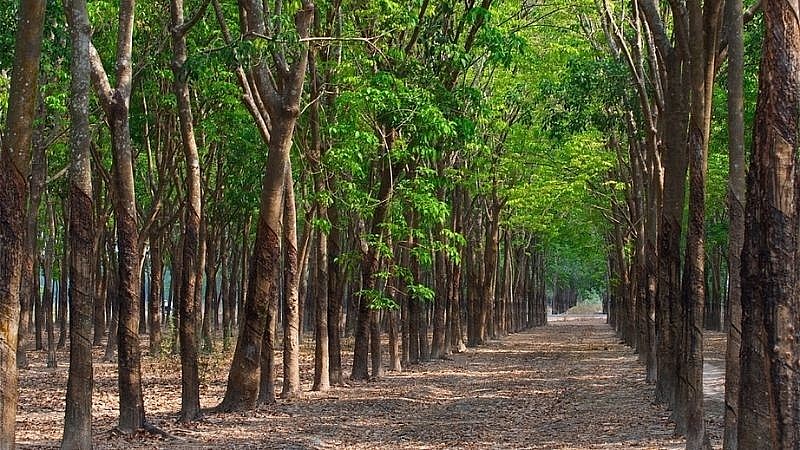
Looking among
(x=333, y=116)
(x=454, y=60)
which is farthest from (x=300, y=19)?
(x=333, y=116)

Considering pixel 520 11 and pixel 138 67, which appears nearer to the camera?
pixel 138 67

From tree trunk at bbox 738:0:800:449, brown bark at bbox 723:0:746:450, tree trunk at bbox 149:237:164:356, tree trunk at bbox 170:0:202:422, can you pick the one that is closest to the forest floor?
tree trunk at bbox 170:0:202:422

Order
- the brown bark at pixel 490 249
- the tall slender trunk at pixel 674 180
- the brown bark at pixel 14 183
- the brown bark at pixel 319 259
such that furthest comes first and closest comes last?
the brown bark at pixel 490 249 < the brown bark at pixel 319 259 < the tall slender trunk at pixel 674 180 < the brown bark at pixel 14 183

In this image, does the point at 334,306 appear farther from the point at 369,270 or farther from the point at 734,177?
the point at 734,177

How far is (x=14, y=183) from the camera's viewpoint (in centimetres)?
926

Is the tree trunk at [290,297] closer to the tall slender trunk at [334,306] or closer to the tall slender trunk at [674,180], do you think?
the tall slender trunk at [334,306]

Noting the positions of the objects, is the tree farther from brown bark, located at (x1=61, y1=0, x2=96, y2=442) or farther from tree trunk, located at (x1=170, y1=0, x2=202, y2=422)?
tree trunk, located at (x1=170, y1=0, x2=202, y2=422)

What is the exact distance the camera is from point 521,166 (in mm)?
35125

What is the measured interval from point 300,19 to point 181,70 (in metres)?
3.07

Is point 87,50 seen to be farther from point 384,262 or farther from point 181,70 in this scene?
point 384,262

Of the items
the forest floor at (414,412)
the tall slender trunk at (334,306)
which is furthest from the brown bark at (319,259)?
the forest floor at (414,412)

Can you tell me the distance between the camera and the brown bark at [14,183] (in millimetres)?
9117

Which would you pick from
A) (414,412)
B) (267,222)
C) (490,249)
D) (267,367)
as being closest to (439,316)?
(490,249)

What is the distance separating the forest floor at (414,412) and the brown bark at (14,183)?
389cm
